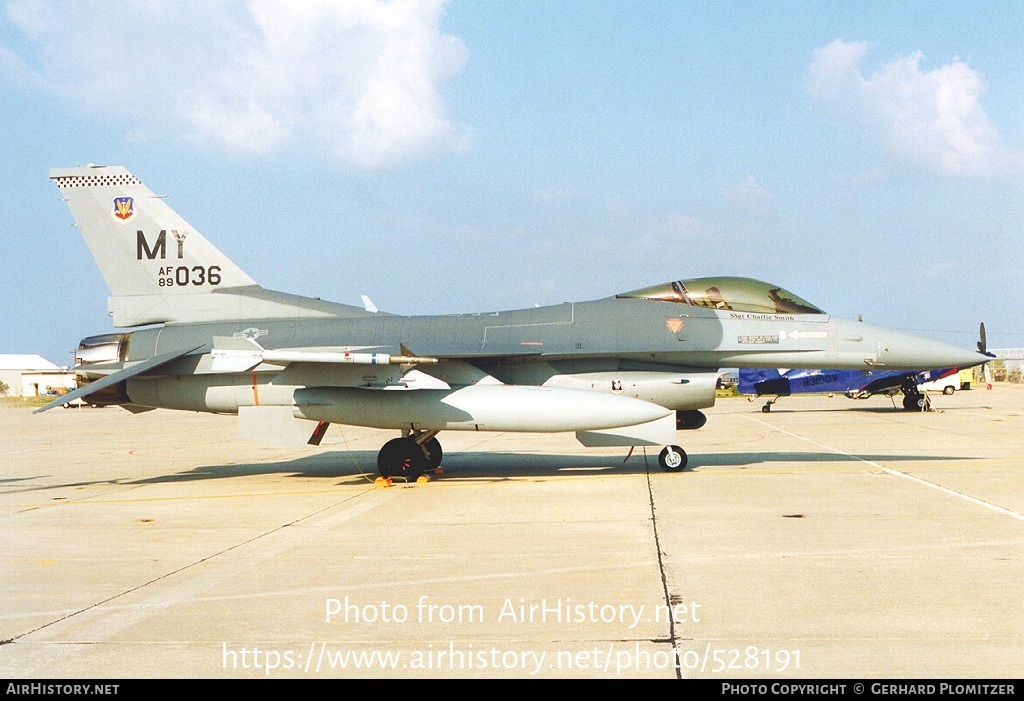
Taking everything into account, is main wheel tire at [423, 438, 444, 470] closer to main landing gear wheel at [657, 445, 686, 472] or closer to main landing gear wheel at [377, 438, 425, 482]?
main landing gear wheel at [377, 438, 425, 482]

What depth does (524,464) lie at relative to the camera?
15195mm

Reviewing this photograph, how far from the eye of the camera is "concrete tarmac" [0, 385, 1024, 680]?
449cm

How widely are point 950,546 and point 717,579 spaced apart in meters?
2.28

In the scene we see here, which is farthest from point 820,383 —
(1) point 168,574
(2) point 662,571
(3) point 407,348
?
(1) point 168,574

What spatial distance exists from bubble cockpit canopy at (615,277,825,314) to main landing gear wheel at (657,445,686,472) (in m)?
2.08

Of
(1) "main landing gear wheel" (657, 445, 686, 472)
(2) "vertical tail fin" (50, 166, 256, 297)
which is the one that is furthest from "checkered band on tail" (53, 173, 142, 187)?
(1) "main landing gear wheel" (657, 445, 686, 472)

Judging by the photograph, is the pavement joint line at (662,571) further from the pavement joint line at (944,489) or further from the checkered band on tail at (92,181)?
the checkered band on tail at (92,181)

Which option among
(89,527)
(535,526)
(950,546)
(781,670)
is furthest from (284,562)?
(950,546)

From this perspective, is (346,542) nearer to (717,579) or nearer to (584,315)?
(717,579)

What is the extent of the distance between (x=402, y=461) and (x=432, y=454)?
1096 mm

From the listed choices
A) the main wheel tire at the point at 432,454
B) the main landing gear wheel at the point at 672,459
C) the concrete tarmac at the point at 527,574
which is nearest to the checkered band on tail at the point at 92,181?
the concrete tarmac at the point at 527,574

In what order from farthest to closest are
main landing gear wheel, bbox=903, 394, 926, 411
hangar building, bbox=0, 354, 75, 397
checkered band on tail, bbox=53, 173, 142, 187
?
hangar building, bbox=0, 354, 75, 397
main landing gear wheel, bbox=903, 394, 926, 411
checkered band on tail, bbox=53, 173, 142, 187

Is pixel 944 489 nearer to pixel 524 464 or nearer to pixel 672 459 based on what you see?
pixel 672 459

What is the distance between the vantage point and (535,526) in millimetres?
8531
